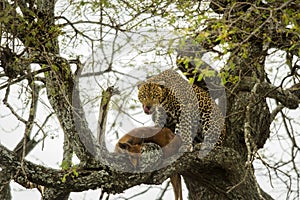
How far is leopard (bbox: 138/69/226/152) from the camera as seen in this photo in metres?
3.69

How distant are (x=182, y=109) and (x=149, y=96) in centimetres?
23

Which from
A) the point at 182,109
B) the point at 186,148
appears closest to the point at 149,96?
the point at 182,109

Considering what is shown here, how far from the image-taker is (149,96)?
145 inches

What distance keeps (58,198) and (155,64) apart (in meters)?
1.02

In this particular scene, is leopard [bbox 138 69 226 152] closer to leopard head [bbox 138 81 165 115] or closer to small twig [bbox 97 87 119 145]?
leopard head [bbox 138 81 165 115]

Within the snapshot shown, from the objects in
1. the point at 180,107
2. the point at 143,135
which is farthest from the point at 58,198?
the point at 180,107

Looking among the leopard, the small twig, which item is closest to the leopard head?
the leopard

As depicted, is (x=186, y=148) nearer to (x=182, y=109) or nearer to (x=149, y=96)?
(x=182, y=109)

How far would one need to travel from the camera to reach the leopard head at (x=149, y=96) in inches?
145

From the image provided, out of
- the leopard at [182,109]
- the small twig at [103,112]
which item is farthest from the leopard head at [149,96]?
the small twig at [103,112]

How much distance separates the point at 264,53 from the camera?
3438 mm

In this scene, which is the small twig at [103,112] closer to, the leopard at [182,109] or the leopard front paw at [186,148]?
the leopard at [182,109]

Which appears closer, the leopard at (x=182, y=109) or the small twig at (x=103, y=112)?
the small twig at (x=103, y=112)

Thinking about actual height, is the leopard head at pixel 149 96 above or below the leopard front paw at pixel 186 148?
above
